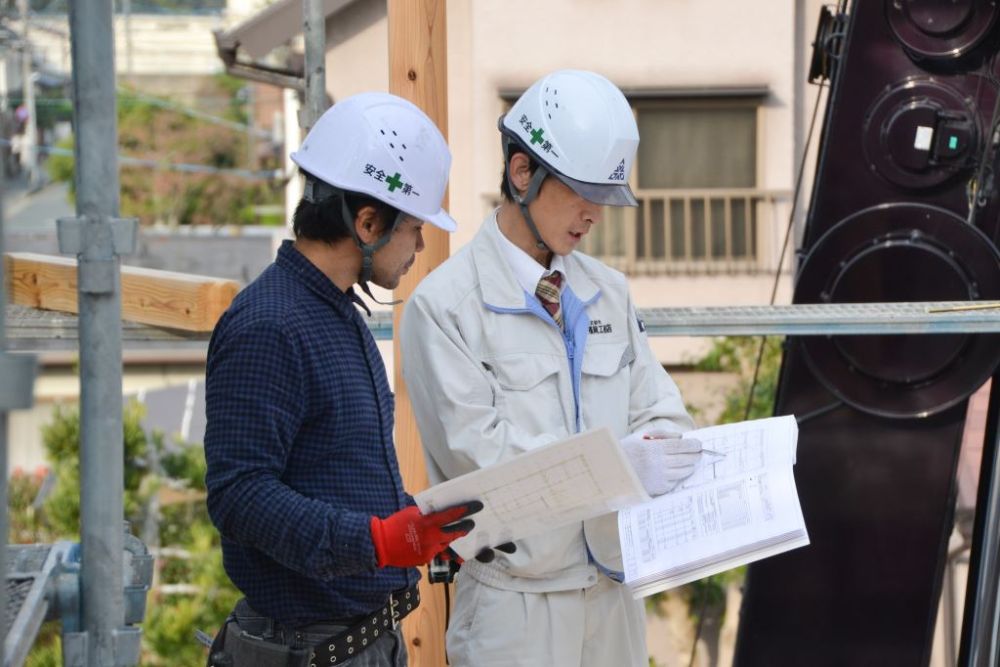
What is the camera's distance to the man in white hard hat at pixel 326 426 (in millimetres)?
2154

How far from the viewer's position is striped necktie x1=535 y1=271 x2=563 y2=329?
2.82 metres

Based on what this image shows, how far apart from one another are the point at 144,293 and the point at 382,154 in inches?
46.8

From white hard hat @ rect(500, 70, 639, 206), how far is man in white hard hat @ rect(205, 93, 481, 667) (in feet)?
1.14

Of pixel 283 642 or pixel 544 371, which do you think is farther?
pixel 544 371

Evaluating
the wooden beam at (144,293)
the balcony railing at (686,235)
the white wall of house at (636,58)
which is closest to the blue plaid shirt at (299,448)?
the wooden beam at (144,293)

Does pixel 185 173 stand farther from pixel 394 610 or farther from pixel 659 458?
pixel 394 610

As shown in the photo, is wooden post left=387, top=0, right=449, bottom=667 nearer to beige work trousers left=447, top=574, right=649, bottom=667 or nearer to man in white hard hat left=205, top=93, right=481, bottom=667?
beige work trousers left=447, top=574, right=649, bottom=667

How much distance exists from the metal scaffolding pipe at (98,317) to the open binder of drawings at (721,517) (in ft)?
3.59

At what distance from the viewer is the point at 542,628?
8.93ft

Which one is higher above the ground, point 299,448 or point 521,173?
point 521,173

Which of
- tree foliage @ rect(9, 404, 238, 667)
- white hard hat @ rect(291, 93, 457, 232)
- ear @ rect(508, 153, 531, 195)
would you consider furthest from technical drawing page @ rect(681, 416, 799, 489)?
tree foliage @ rect(9, 404, 238, 667)

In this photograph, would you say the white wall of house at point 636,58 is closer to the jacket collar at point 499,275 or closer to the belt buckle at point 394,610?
the jacket collar at point 499,275

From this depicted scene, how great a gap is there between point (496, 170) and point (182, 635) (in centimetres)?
428

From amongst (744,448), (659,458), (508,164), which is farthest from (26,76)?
(744,448)
